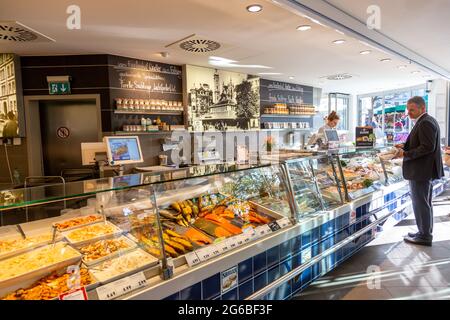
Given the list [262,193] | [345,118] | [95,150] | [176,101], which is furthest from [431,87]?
[95,150]

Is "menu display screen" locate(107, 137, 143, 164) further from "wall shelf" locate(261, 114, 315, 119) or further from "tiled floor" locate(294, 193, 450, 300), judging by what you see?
"wall shelf" locate(261, 114, 315, 119)

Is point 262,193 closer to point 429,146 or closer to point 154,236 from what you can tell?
point 154,236

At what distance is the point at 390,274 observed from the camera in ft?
10.6

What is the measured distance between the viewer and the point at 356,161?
14.4ft

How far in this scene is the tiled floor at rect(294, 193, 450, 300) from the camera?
2848mm

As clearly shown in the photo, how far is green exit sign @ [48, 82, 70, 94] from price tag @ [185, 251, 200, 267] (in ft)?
14.8

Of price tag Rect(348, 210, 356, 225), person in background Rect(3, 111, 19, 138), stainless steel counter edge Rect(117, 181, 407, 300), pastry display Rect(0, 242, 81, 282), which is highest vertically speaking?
person in background Rect(3, 111, 19, 138)

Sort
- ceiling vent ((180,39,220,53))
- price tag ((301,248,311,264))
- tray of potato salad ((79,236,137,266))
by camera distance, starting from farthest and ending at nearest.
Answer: ceiling vent ((180,39,220,53)) < price tag ((301,248,311,264)) < tray of potato salad ((79,236,137,266))

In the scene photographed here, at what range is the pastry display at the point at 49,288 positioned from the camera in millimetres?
1471

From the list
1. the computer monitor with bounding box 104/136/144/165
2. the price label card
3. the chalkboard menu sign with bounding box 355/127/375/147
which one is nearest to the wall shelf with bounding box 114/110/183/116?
the computer monitor with bounding box 104/136/144/165

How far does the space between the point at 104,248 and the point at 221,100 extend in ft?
17.9

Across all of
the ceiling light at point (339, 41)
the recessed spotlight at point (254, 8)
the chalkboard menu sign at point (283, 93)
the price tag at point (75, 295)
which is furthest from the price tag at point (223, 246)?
the chalkboard menu sign at point (283, 93)

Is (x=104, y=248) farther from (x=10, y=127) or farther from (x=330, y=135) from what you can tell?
(x=10, y=127)
